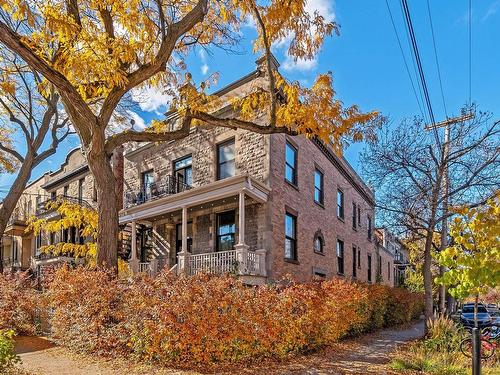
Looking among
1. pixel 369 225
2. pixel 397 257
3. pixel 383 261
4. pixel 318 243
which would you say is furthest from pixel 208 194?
pixel 397 257

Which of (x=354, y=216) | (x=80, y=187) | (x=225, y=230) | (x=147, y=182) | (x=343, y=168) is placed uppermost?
(x=343, y=168)

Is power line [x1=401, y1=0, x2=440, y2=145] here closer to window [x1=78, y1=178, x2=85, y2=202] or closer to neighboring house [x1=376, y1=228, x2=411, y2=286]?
window [x1=78, y1=178, x2=85, y2=202]

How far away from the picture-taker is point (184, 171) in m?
18.7

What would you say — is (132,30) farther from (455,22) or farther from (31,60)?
(455,22)

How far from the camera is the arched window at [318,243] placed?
19.2 m

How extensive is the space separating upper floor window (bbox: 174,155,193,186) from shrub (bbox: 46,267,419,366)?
8.82 meters

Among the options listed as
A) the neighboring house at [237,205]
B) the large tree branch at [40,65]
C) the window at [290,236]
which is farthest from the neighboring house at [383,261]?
the large tree branch at [40,65]

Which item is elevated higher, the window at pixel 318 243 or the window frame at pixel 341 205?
the window frame at pixel 341 205

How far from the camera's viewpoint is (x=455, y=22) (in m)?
10.5

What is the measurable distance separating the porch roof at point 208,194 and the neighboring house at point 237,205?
0.12 ft

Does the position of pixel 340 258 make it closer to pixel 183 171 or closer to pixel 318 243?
pixel 318 243

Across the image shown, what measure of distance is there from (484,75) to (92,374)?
12.7 m

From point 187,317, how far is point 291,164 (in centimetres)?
1104

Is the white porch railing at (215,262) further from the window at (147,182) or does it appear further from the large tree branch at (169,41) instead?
the large tree branch at (169,41)
